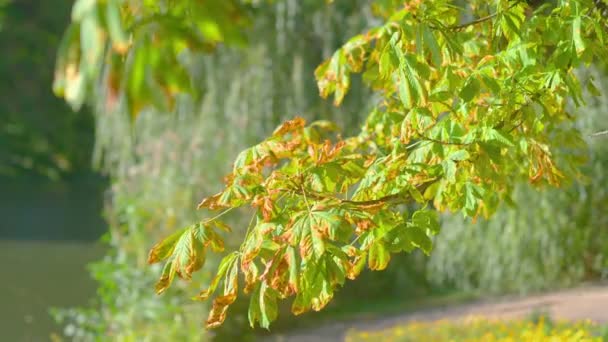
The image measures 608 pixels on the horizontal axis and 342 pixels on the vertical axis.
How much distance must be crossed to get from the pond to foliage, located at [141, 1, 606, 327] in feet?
20.2

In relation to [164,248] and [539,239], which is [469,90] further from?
[539,239]

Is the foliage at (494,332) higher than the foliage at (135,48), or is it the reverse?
the foliage at (135,48)

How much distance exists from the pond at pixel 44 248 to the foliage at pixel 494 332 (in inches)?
147

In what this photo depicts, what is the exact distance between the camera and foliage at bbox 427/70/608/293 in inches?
314

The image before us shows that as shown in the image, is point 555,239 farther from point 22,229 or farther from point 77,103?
point 22,229

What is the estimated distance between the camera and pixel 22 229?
55.3ft

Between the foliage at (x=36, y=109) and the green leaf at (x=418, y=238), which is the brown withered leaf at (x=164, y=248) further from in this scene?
the foliage at (x=36, y=109)

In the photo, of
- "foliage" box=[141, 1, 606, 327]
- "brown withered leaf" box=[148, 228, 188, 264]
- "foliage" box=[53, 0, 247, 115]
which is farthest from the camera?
"brown withered leaf" box=[148, 228, 188, 264]

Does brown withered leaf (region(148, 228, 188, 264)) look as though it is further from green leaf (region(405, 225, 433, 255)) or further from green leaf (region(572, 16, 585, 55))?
green leaf (region(572, 16, 585, 55))

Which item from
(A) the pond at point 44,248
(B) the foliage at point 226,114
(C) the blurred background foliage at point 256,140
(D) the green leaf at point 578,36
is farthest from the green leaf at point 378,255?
(A) the pond at point 44,248

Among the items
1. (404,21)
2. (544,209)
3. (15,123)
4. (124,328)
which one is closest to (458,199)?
(404,21)

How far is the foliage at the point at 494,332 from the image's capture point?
4.71m

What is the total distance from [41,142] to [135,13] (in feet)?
64.6

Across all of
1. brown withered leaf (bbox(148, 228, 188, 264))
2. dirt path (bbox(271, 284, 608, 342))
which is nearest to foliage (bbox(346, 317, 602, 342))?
dirt path (bbox(271, 284, 608, 342))
